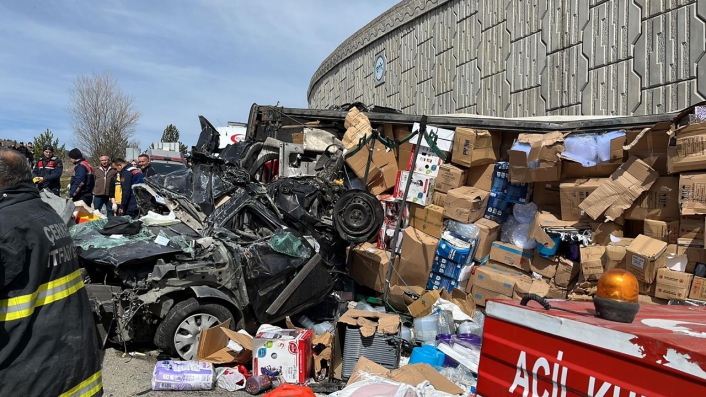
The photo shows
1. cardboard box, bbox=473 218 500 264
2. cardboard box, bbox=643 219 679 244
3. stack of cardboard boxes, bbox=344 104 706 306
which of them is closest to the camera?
stack of cardboard boxes, bbox=344 104 706 306

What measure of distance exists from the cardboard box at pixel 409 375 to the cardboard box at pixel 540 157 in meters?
3.12

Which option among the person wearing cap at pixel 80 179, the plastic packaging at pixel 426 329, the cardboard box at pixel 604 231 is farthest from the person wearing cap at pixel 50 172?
the cardboard box at pixel 604 231

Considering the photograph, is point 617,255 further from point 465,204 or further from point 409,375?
point 409,375

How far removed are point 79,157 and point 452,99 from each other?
8855mm

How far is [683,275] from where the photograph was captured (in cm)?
539

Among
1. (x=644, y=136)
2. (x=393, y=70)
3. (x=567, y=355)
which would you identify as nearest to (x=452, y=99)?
(x=393, y=70)

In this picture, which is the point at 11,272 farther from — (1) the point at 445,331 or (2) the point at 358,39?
(2) the point at 358,39

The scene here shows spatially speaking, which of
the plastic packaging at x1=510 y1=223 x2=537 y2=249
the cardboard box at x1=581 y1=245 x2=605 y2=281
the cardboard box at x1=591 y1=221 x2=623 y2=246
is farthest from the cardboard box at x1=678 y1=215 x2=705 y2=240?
the plastic packaging at x1=510 y1=223 x2=537 y2=249

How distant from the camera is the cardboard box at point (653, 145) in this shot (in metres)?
5.70

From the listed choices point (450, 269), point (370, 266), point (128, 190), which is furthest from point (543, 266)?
point (128, 190)

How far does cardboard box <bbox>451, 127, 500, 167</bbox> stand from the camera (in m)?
7.46

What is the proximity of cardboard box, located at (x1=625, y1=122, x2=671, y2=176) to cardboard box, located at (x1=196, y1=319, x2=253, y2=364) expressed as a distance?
461cm

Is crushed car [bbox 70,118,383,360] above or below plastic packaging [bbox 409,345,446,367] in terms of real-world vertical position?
above

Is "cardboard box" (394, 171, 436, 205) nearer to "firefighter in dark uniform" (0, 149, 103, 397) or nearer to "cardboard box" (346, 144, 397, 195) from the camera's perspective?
"cardboard box" (346, 144, 397, 195)
